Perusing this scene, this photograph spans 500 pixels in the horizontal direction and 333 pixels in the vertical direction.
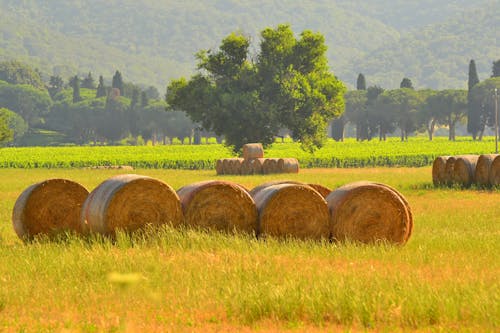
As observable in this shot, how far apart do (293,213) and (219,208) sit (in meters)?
1.17

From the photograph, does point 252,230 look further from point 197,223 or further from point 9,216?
point 9,216

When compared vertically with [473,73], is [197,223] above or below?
below

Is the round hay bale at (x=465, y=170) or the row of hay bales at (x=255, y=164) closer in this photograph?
the round hay bale at (x=465, y=170)

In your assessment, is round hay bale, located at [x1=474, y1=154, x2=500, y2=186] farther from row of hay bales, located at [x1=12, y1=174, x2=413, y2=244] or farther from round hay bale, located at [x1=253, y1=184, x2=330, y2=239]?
round hay bale, located at [x1=253, y1=184, x2=330, y2=239]

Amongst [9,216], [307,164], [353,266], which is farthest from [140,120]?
[353,266]

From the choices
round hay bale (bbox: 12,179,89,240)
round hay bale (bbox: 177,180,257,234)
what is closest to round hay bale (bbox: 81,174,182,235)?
round hay bale (bbox: 177,180,257,234)

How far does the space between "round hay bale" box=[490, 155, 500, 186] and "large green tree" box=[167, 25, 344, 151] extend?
3001 centimetres

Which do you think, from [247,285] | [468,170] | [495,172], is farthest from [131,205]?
[468,170]

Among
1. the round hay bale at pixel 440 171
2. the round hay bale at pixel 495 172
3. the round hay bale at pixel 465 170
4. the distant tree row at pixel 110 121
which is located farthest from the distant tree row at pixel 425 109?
the round hay bale at pixel 495 172

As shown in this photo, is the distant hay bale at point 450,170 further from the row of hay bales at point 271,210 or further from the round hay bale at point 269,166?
the round hay bale at point 269,166

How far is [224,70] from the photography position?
62.5 metres

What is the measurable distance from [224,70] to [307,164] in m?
11.6

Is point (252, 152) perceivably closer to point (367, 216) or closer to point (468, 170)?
point (468, 170)

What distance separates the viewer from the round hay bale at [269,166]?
52.0m
